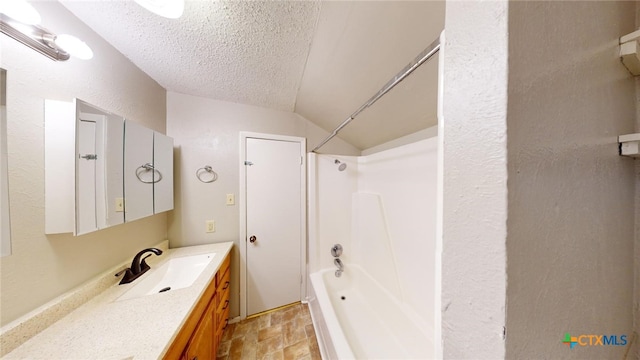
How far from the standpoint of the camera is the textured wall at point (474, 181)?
10.1 inches

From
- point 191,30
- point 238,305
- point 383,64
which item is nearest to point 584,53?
point 383,64

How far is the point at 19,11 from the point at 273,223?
5.65 feet

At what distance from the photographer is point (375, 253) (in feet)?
5.67

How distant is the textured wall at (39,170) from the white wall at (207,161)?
52 centimetres

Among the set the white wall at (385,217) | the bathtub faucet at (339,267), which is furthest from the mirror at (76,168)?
the bathtub faucet at (339,267)

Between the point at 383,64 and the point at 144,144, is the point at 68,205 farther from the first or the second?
the point at 383,64

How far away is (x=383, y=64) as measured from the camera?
A: 0.93 m

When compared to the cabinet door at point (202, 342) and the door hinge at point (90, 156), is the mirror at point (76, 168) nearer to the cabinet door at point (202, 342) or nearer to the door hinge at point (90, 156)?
the door hinge at point (90, 156)

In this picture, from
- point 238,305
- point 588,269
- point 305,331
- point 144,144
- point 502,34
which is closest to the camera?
point 502,34

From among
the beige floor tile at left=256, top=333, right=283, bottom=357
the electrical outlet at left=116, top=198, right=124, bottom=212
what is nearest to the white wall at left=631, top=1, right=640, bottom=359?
the beige floor tile at left=256, top=333, right=283, bottom=357

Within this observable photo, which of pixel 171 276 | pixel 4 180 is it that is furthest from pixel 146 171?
pixel 171 276

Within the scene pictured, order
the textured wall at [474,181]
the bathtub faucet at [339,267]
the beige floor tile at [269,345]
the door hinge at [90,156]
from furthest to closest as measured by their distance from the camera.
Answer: the bathtub faucet at [339,267] < the beige floor tile at [269,345] < the door hinge at [90,156] < the textured wall at [474,181]

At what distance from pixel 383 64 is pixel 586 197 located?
90 cm

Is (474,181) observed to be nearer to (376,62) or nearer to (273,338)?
(376,62)
